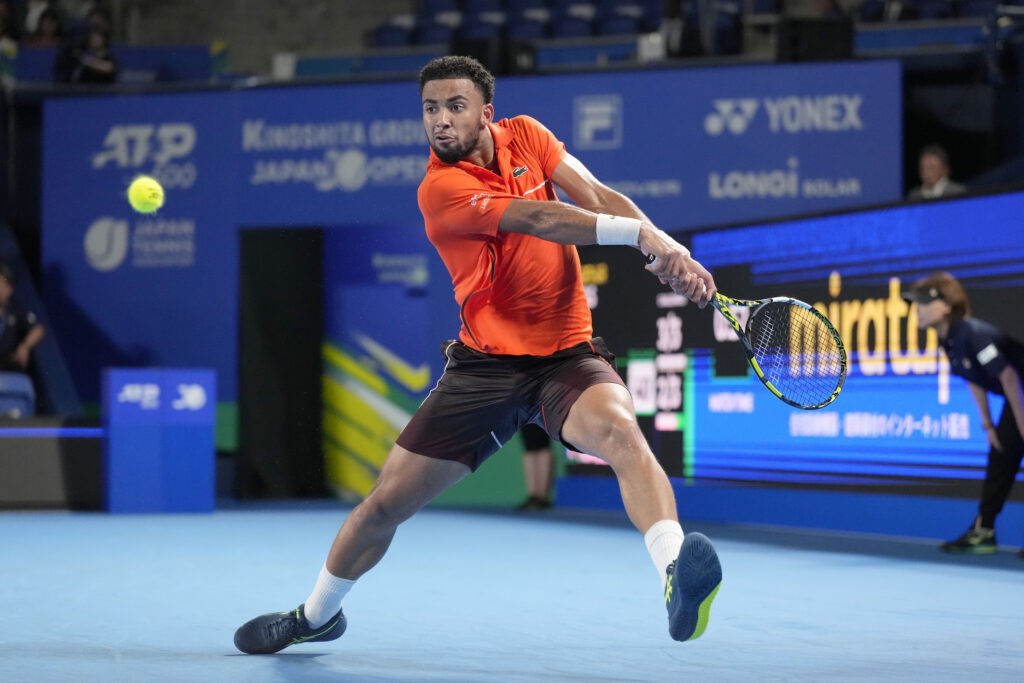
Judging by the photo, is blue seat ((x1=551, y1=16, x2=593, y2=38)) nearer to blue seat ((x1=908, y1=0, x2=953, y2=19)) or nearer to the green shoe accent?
blue seat ((x1=908, y1=0, x2=953, y2=19))

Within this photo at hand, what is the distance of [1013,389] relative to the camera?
25.4ft

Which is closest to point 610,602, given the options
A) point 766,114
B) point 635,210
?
point 635,210

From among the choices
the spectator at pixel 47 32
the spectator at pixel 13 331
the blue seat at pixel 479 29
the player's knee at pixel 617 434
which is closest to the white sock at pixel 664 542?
the player's knee at pixel 617 434

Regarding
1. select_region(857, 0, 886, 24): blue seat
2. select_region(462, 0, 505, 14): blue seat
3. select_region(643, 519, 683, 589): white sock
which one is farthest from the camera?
select_region(462, 0, 505, 14): blue seat

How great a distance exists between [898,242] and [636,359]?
8.92ft

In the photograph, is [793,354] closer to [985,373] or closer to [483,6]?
[985,373]

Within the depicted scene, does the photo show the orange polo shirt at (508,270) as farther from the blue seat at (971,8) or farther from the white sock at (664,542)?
the blue seat at (971,8)

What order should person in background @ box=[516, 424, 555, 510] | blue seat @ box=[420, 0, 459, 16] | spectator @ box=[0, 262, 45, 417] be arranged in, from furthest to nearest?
blue seat @ box=[420, 0, 459, 16] < spectator @ box=[0, 262, 45, 417] < person in background @ box=[516, 424, 555, 510]

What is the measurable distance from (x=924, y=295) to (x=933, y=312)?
12cm

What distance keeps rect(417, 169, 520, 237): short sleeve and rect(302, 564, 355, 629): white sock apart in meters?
1.20

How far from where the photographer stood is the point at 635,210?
4141 mm

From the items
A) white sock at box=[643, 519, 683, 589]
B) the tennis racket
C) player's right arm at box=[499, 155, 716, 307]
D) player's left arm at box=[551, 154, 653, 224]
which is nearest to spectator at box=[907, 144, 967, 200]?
the tennis racket

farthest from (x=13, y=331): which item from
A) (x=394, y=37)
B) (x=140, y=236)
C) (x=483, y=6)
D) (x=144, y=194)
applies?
(x=483, y=6)

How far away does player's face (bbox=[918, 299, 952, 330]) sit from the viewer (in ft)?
26.1
